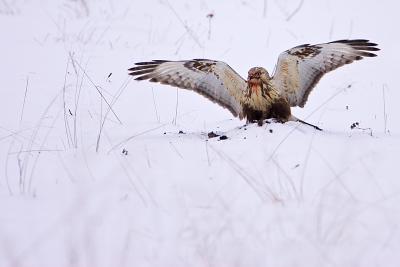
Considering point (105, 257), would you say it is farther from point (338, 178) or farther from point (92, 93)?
point (92, 93)

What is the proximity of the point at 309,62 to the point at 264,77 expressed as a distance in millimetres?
550

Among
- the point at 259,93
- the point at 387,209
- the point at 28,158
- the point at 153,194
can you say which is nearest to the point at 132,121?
the point at 259,93

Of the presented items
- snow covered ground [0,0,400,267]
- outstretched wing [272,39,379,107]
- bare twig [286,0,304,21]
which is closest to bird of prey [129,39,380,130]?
outstretched wing [272,39,379,107]

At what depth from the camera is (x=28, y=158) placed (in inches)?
150

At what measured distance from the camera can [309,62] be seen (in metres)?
5.15

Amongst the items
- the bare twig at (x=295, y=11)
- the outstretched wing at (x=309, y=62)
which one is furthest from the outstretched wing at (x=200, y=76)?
the bare twig at (x=295, y=11)

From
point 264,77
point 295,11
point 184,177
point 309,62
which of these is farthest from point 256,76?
point 295,11

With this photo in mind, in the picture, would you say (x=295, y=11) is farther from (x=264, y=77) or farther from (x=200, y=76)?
(x=264, y=77)

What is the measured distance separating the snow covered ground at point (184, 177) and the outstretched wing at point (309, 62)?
0.55m

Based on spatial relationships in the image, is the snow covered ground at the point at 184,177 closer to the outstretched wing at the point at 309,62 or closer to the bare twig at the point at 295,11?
the outstretched wing at the point at 309,62

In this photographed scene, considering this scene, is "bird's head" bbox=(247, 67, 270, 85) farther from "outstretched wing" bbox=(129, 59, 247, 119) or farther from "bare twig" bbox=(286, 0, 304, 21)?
"bare twig" bbox=(286, 0, 304, 21)

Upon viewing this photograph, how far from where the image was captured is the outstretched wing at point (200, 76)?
5.07 meters

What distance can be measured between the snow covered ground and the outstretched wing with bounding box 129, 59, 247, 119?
32 cm

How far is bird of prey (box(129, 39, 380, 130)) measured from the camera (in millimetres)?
4934
